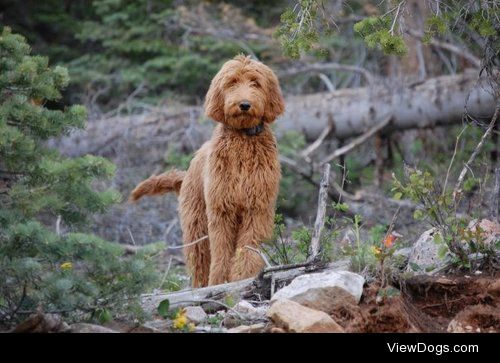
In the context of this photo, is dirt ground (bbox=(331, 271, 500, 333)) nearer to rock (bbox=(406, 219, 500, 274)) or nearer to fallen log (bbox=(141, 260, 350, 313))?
rock (bbox=(406, 219, 500, 274))

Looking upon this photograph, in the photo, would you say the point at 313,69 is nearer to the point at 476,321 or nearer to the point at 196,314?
the point at 196,314

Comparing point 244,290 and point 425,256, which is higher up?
point 425,256

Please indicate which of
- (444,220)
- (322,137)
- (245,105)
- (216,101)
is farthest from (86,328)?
(322,137)

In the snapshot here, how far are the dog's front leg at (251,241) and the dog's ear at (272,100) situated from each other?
794 mm

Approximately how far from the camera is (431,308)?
6.13 meters

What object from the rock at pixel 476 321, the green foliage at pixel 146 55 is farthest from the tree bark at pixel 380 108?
the rock at pixel 476 321

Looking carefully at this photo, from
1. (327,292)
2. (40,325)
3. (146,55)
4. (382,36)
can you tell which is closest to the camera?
(40,325)

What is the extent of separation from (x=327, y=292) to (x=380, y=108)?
305 inches

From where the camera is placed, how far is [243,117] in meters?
7.27

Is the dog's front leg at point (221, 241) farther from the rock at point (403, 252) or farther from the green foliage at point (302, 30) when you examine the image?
the green foliage at point (302, 30)

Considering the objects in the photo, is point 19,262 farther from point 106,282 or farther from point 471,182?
point 471,182

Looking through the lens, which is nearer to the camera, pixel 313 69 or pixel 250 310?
pixel 250 310

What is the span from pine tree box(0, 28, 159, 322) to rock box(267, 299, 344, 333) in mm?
835
